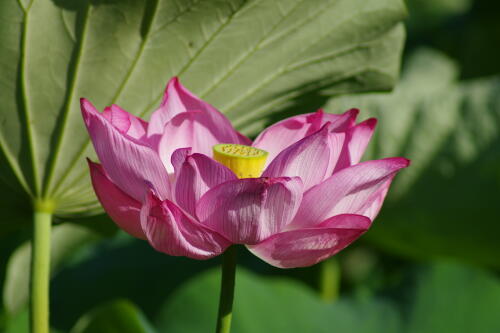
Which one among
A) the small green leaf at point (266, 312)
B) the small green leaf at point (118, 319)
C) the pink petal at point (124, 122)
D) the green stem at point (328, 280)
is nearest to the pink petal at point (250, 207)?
the pink petal at point (124, 122)

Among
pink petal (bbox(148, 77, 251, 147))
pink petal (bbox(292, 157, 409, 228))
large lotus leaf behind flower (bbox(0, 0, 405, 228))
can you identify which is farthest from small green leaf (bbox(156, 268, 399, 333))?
pink petal (bbox(292, 157, 409, 228))

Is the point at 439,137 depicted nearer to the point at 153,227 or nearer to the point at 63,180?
the point at 63,180

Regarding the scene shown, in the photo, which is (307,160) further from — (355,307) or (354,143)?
(355,307)

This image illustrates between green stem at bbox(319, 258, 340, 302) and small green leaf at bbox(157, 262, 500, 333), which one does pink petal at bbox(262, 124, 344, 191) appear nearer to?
small green leaf at bbox(157, 262, 500, 333)

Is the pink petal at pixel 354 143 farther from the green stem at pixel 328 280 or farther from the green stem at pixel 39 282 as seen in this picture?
the green stem at pixel 328 280

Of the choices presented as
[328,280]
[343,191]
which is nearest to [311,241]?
[343,191]
